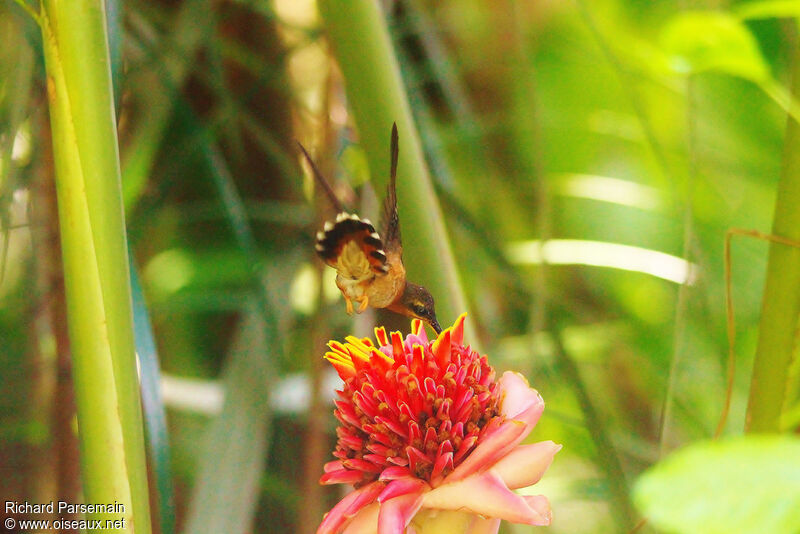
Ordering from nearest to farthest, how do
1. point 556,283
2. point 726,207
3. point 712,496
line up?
point 712,496 < point 726,207 < point 556,283

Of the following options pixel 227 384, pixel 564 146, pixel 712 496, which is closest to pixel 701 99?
pixel 564 146

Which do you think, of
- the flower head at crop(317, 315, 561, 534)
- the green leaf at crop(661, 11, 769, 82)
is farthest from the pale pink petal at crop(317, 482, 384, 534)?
the green leaf at crop(661, 11, 769, 82)

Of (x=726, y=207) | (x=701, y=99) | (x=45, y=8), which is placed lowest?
(x=45, y=8)

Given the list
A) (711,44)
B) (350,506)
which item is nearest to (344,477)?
(350,506)

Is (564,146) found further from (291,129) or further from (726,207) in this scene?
→ (291,129)

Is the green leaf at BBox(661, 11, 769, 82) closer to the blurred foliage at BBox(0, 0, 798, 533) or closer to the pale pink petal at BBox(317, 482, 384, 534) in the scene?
the blurred foliage at BBox(0, 0, 798, 533)

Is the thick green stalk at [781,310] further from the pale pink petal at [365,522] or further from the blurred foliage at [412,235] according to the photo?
the pale pink petal at [365,522]

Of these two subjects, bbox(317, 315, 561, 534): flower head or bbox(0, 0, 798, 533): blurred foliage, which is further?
bbox(0, 0, 798, 533): blurred foliage
